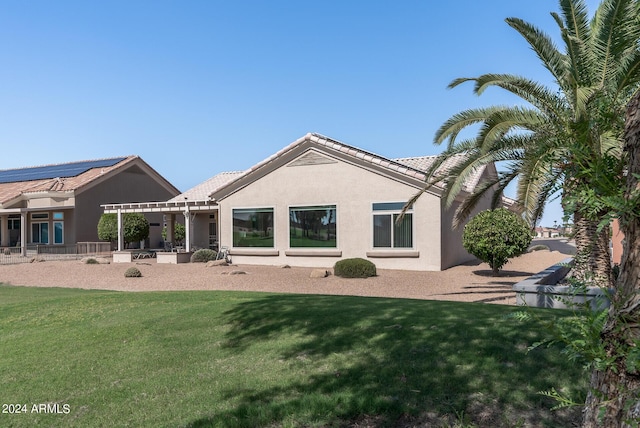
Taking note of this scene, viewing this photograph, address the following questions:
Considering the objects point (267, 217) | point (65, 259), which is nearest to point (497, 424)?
point (267, 217)

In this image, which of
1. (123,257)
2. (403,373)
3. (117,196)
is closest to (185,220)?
(123,257)

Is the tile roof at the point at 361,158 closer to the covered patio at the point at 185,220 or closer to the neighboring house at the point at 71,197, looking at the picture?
the covered patio at the point at 185,220

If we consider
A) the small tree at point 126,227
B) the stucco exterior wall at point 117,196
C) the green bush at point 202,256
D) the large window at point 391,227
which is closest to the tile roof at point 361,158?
the large window at point 391,227

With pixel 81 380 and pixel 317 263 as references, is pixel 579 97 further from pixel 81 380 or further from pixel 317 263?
pixel 317 263

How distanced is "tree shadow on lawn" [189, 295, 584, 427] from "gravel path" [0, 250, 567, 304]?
6001 millimetres

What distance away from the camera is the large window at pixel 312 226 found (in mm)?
20672

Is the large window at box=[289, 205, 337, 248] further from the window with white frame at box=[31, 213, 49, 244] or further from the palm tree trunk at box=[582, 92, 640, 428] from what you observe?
the window with white frame at box=[31, 213, 49, 244]

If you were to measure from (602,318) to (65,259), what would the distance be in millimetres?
32038

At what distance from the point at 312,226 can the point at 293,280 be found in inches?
182

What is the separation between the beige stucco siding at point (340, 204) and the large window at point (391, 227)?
8.2 inches

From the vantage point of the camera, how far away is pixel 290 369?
18.7 ft

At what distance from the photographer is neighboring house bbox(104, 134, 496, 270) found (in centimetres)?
1898

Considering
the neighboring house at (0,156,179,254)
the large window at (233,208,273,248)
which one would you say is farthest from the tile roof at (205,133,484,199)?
the neighboring house at (0,156,179,254)

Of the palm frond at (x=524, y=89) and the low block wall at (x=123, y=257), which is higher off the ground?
the palm frond at (x=524, y=89)
